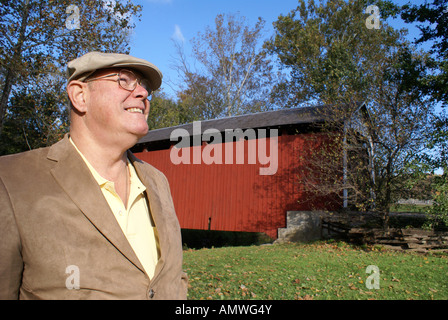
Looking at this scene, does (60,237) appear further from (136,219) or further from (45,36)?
(45,36)

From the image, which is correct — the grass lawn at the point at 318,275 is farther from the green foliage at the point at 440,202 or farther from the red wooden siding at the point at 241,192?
the red wooden siding at the point at 241,192

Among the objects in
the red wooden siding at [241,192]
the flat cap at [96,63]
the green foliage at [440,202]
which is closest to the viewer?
the flat cap at [96,63]

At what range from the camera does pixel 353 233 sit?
10.6 m

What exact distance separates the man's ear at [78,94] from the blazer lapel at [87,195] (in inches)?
9.1

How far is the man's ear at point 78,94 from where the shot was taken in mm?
1486

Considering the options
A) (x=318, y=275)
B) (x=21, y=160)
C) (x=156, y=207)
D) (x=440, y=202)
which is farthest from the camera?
(x=440, y=202)

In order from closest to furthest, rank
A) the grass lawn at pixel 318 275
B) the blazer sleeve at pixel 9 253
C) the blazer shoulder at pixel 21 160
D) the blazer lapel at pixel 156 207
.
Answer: the blazer sleeve at pixel 9 253 < the blazer shoulder at pixel 21 160 < the blazer lapel at pixel 156 207 < the grass lawn at pixel 318 275

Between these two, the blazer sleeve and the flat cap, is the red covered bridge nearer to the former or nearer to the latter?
the flat cap

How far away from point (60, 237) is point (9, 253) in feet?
0.56

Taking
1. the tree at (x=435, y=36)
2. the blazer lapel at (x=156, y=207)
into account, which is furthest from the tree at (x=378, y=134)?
the blazer lapel at (x=156, y=207)

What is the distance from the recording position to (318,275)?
6.80 meters

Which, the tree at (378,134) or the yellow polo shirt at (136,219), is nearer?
the yellow polo shirt at (136,219)

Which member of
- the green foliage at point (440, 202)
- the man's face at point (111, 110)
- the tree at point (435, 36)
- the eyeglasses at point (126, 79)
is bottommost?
the green foliage at point (440, 202)

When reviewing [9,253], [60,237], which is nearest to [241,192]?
[60,237]
